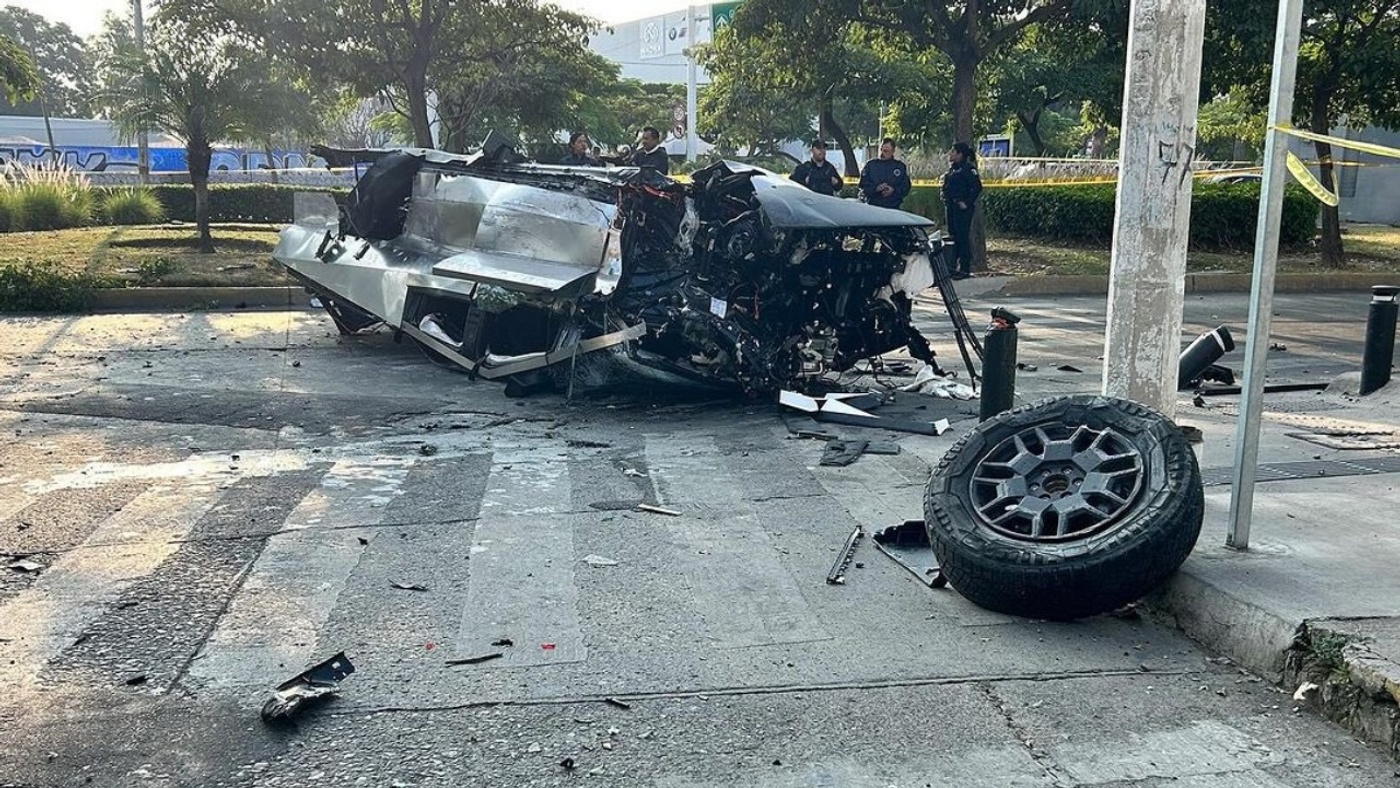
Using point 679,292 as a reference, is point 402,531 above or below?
below

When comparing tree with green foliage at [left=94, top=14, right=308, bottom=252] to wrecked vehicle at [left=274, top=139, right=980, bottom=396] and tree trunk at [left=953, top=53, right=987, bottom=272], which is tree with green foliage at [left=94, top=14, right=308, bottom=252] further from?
tree trunk at [left=953, top=53, right=987, bottom=272]

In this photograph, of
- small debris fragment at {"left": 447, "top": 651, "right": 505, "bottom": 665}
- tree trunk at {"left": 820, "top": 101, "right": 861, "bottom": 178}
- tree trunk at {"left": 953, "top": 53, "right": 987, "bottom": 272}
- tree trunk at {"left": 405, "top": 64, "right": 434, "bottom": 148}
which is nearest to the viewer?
small debris fragment at {"left": 447, "top": 651, "right": 505, "bottom": 665}

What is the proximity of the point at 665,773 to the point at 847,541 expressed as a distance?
233 cm

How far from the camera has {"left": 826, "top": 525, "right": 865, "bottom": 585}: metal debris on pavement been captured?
5.02 m

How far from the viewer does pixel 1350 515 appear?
5395mm

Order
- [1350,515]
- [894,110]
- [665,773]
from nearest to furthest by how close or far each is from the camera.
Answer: [665,773]
[1350,515]
[894,110]

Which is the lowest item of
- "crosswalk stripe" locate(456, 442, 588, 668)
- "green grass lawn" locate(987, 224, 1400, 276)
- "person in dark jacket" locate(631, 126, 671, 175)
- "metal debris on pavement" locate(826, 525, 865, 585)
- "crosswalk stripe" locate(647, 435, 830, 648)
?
"crosswalk stripe" locate(456, 442, 588, 668)

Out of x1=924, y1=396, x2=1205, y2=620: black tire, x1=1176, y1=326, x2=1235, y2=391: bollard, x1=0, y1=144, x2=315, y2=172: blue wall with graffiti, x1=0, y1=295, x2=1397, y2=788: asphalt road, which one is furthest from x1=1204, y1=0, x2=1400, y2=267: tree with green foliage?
x1=0, y1=144, x2=315, y2=172: blue wall with graffiti

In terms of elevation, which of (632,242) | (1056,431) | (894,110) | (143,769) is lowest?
(143,769)

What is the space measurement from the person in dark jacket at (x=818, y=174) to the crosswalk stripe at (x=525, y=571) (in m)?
9.15

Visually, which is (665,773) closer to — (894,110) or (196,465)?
(196,465)

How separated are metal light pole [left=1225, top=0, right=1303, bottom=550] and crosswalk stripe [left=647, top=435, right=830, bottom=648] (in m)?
1.78

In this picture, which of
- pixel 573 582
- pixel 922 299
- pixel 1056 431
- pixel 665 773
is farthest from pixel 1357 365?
pixel 665 773

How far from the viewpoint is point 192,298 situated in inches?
590
